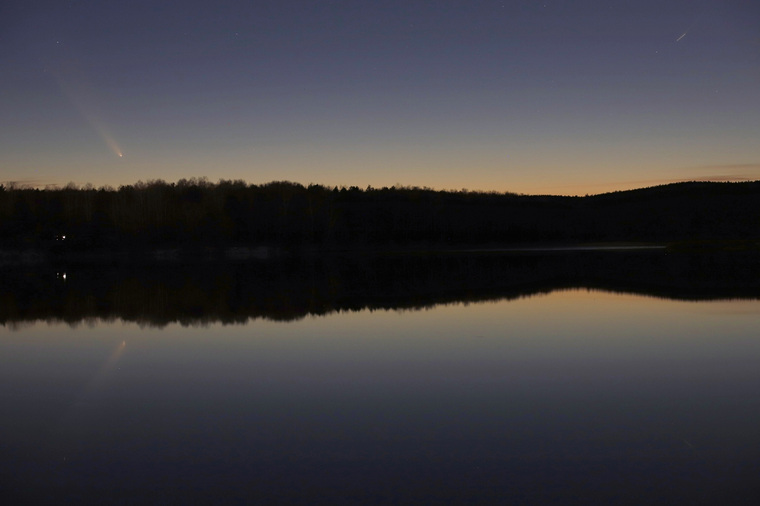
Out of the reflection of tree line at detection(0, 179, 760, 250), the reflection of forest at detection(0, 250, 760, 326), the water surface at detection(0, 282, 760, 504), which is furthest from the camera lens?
the reflection of tree line at detection(0, 179, 760, 250)

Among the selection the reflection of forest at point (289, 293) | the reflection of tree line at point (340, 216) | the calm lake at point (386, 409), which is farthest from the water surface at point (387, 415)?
the reflection of tree line at point (340, 216)

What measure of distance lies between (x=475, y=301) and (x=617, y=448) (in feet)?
46.9

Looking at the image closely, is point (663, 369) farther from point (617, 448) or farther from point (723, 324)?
point (723, 324)

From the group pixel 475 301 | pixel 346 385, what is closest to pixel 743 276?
pixel 475 301

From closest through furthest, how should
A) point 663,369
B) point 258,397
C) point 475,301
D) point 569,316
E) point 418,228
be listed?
point 258,397, point 663,369, point 569,316, point 475,301, point 418,228

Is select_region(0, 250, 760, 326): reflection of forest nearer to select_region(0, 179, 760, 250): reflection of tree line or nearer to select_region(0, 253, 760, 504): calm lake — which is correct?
select_region(0, 253, 760, 504): calm lake

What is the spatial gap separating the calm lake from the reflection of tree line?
63896 mm

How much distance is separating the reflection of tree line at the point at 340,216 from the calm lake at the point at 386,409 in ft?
210

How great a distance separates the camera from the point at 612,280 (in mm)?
29047

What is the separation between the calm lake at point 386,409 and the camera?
564cm

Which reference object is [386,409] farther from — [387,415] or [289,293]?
[289,293]

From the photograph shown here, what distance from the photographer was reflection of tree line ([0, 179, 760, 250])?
78062 mm

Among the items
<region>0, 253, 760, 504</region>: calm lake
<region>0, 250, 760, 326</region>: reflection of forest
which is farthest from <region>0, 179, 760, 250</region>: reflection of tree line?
<region>0, 253, 760, 504</region>: calm lake

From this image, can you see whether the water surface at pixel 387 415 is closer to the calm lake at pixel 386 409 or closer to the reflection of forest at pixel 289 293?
the calm lake at pixel 386 409
